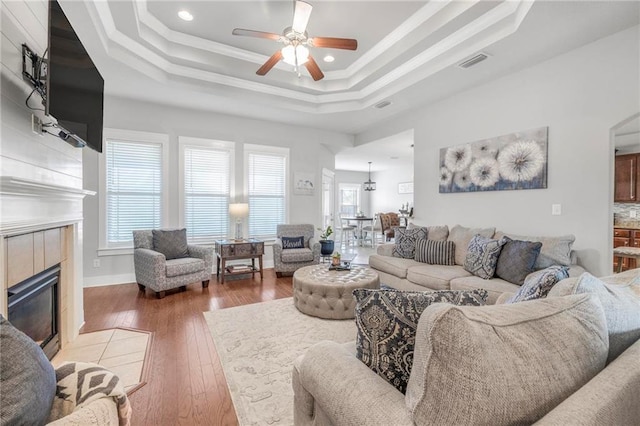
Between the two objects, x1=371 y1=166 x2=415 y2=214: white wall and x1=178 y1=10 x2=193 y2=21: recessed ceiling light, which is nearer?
x1=178 y1=10 x2=193 y2=21: recessed ceiling light

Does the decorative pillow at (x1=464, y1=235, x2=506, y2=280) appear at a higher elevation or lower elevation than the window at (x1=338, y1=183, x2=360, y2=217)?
lower

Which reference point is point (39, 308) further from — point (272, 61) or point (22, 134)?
point (272, 61)

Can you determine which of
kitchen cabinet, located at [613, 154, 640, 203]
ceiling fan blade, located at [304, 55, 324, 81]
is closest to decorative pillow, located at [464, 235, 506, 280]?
ceiling fan blade, located at [304, 55, 324, 81]

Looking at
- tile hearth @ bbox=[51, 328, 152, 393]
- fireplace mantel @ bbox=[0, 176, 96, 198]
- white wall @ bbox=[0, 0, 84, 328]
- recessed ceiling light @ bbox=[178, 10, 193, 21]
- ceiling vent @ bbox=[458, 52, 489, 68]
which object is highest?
recessed ceiling light @ bbox=[178, 10, 193, 21]

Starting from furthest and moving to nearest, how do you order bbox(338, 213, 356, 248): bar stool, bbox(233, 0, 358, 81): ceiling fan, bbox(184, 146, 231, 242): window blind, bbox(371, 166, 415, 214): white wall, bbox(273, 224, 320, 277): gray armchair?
1. bbox(371, 166, 415, 214): white wall
2. bbox(338, 213, 356, 248): bar stool
3. bbox(184, 146, 231, 242): window blind
4. bbox(273, 224, 320, 277): gray armchair
5. bbox(233, 0, 358, 81): ceiling fan

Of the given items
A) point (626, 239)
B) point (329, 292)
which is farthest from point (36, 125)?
point (626, 239)

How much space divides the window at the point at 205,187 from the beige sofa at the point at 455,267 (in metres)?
2.89

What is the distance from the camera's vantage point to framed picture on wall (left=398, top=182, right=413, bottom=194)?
9.87m

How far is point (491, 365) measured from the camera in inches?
26.1

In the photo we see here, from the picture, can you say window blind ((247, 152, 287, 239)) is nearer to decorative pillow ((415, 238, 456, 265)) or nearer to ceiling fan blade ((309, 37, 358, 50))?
decorative pillow ((415, 238, 456, 265))

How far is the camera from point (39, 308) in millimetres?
2113

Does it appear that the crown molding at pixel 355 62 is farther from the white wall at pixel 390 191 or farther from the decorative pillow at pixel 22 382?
the white wall at pixel 390 191

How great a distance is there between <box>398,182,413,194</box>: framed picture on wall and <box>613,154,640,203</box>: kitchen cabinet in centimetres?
505

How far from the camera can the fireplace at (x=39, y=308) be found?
174 cm
